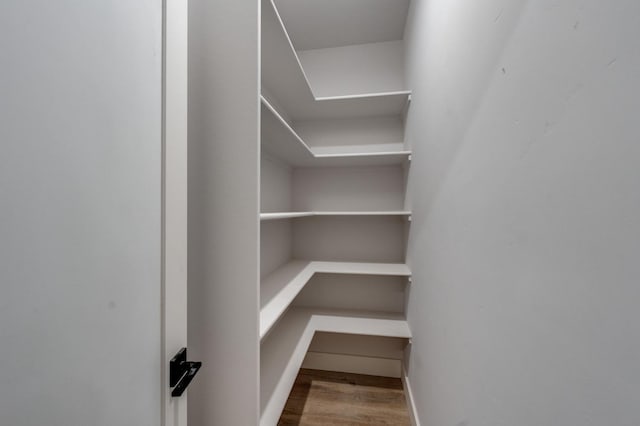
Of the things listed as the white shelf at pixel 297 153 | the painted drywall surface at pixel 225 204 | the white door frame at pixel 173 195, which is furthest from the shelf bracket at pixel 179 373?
the white shelf at pixel 297 153

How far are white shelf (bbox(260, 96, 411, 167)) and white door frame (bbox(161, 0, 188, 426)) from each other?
40cm

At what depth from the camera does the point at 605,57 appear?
1.13 feet

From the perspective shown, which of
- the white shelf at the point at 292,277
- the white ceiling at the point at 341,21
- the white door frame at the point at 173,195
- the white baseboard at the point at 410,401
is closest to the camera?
the white door frame at the point at 173,195

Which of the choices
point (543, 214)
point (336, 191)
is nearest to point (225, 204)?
point (543, 214)

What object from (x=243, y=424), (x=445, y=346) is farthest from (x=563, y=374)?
(x=243, y=424)

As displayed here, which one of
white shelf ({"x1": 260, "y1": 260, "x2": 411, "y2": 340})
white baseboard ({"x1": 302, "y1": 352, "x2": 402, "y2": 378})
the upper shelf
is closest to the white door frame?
white shelf ({"x1": 260, "y1": 260, "x2": 411, "y2": 340})

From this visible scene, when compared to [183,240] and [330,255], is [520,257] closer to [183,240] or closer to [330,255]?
[183,240]

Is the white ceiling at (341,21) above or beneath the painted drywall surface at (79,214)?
above

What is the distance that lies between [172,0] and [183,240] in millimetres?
588

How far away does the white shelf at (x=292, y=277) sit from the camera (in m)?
1.11

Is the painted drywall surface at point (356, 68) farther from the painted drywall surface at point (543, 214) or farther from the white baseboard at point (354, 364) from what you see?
the white baseboard at point (354, 364)

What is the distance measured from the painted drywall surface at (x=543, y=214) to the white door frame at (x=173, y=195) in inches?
30.8

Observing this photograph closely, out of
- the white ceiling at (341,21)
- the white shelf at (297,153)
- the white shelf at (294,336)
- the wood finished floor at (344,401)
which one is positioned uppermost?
the white ceiling at (341,21)

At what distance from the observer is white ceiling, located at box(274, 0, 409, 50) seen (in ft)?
5.73
